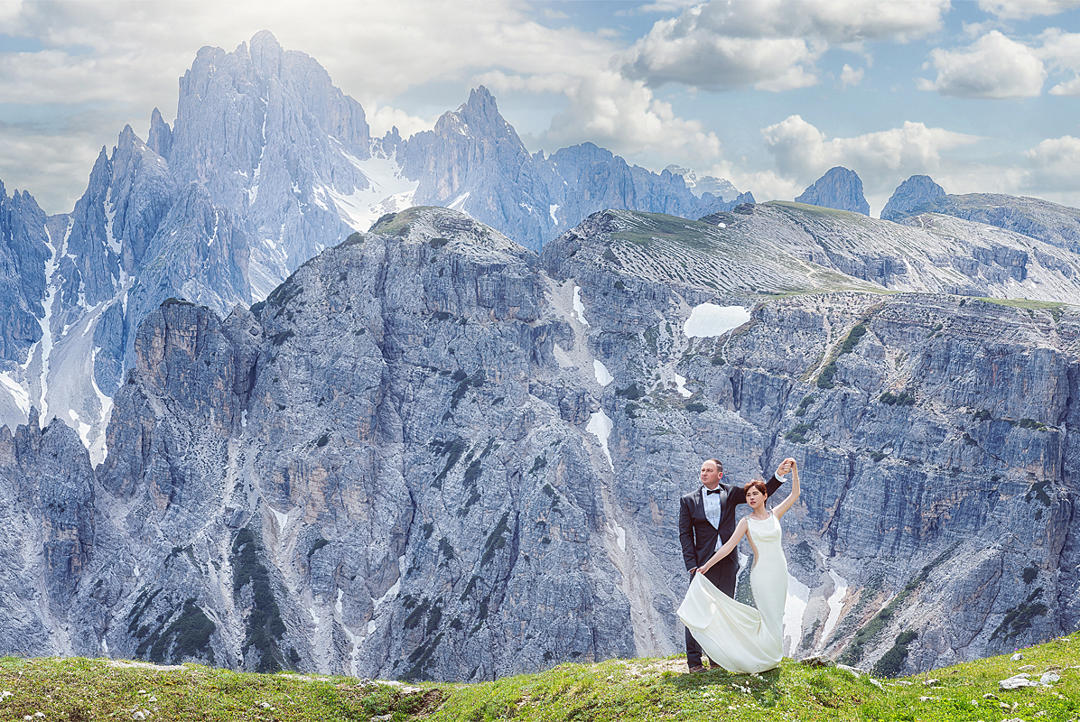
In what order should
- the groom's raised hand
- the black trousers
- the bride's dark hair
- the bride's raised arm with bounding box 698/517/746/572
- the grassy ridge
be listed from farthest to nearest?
the black trousers < the groom's raised hand < the bride's raised arm with bounding box 698/517/746/572 < the bride's dark hair < the grassy ridge

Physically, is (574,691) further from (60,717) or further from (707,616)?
(60,717)

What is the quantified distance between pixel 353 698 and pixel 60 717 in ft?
41.2

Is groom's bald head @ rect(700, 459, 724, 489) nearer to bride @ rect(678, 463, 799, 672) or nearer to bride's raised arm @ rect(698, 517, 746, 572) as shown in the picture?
bride @ rect(678, 463, 799, 672)

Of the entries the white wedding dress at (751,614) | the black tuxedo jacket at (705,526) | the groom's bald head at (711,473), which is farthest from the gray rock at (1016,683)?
the groom's bald head at (711,473)

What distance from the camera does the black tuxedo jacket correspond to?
29.9 meters

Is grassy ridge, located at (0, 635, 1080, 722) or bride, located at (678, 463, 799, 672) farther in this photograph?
bride, located at (678, 463, 799, 672)

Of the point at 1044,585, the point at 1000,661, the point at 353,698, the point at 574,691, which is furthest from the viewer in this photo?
the point at 1044,585

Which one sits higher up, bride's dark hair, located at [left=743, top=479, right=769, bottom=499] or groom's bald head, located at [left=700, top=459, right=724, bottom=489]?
groom's bald head, located at [left=700, top=459, right=724, bottom=489]

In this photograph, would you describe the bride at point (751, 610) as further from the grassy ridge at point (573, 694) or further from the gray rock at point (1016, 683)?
the gray rock at point (1016, 683)

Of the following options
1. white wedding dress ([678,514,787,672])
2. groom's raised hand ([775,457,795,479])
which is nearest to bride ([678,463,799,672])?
white wedding dress ([678,514,787,672])

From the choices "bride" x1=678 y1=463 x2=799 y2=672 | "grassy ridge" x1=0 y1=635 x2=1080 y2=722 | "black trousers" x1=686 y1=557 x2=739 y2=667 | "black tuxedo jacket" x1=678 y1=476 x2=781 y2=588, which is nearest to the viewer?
"grassy ridge" x1=0 y1=635 x2=1080 y2=722

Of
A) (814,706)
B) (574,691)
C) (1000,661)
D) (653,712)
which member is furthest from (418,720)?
(1000,661)

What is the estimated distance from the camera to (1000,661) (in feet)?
120

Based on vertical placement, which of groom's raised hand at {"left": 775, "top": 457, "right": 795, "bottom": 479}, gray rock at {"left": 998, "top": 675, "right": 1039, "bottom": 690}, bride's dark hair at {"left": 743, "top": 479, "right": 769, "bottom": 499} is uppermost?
groom's raised hand at {"left": 775, "top": 457, "right": 795, "bottom": 479}
